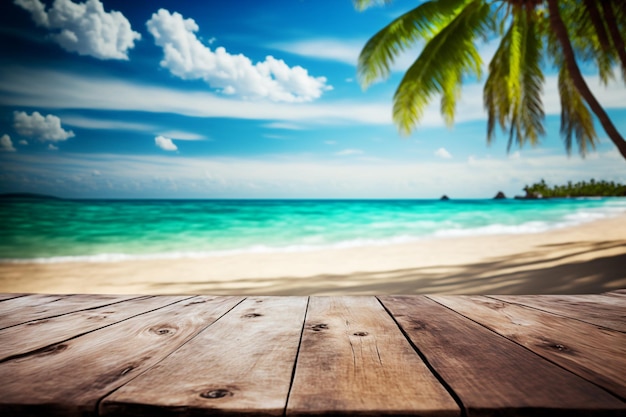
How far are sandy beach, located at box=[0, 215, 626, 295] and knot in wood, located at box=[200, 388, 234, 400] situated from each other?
297cm

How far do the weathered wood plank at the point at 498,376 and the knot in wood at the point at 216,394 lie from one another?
352 mm

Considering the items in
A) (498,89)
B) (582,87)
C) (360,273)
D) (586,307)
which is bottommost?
(360,273)

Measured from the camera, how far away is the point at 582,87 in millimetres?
3613

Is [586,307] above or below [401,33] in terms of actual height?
below

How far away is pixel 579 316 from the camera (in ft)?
3.20

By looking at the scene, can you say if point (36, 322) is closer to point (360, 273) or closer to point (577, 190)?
point (360, 273)

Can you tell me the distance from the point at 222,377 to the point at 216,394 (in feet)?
0.21

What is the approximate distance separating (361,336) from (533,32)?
662 cm

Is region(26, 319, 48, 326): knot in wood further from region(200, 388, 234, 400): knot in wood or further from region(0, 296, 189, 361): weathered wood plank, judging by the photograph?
region(200, 388, 234, 400): knot in wood

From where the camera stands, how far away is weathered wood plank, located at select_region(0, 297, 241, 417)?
0.49 meters

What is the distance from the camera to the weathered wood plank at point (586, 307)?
93 cm

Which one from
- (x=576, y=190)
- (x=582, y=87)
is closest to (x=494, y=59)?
(x=582, y=87)

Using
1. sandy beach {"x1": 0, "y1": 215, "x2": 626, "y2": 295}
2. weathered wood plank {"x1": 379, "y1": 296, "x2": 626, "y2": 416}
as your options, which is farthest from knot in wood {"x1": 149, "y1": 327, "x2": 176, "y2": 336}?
sandy beach {"x1": 0, "y1": 215, "x2": 626, "y2": 295}

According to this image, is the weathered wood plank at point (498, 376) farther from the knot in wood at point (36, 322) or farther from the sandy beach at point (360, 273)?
the sandy beach at point (360, 273)
